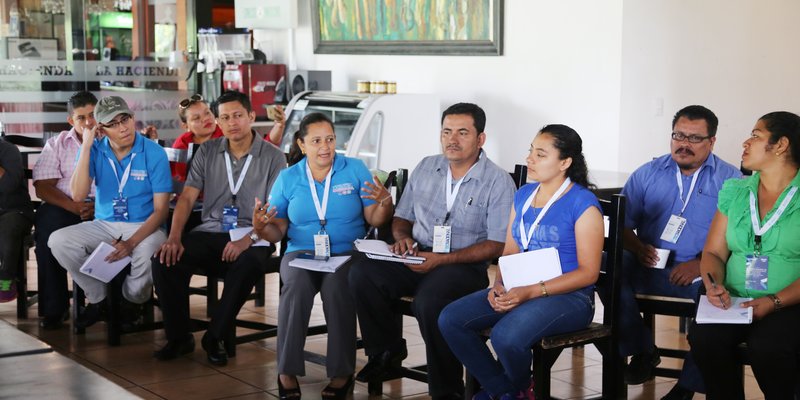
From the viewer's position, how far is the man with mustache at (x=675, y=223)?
3885 millimetres

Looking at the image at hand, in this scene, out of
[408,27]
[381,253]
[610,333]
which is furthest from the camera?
[408,27]

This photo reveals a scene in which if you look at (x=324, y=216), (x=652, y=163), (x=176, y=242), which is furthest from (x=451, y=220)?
(x=176, y=242)

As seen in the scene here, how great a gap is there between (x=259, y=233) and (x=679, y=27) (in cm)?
334

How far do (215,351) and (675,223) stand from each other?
2.06 meters

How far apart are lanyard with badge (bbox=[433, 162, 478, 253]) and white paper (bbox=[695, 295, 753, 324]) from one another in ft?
3.21

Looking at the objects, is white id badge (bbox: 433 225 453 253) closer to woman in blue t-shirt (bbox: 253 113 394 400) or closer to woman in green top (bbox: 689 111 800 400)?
woman in blue t-shirt (bbox: 253 113 394 400)

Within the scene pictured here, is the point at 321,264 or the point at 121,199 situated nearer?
the point at 321,264

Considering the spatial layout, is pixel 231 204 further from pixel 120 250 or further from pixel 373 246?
pixel 373 246

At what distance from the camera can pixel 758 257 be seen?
3381mm

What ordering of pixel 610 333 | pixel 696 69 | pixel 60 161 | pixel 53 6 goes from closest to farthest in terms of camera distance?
pixel 610 333 → pixel 60 161 → pixel 696 69 → pixel 53 6

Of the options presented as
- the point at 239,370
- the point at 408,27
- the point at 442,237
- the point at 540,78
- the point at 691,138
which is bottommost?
the point at 239,370

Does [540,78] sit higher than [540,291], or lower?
higher

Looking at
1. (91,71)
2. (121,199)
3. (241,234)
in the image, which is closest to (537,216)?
(241,234)

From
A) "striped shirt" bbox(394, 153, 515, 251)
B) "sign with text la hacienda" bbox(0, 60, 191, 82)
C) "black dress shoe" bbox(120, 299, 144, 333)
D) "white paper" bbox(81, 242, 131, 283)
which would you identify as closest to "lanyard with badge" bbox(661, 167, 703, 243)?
"striped shirt" bbox(394, 153, 515, 251)
